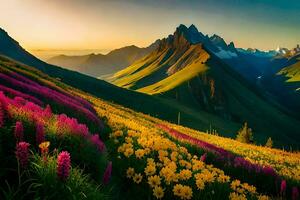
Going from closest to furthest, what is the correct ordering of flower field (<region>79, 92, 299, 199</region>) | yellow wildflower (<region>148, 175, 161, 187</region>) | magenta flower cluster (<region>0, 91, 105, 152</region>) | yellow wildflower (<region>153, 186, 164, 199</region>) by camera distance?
1. magenta flower cluster (<region>0, 91, 105, 152</region>)
2. yellow wildflower (<region>153, 186, 164, 199</region>)
3. yellow wildflower (<region>148, 175, 161, 187</region>)
4. flower field (<region>79, 92, 299, 199</region>)

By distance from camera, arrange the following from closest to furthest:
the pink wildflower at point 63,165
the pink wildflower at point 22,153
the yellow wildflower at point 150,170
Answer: the pink wildflower at point 63,165 < the pink wildflower at point 22,153 < the yellow wildflower at point 150,170

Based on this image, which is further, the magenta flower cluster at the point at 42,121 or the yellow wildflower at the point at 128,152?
the yellow wildflower at the point at 128,152

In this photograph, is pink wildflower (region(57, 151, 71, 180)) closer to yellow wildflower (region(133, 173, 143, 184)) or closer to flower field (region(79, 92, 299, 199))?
flower field (region(79, 92, 299, 199))

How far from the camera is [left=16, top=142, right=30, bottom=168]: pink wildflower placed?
5867 millimetres

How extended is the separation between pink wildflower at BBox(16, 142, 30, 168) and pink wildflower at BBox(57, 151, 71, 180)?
0.56 m

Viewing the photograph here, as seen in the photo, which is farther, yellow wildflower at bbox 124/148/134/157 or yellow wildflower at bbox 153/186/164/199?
yellow wildflower at bbox 124/148/134/157

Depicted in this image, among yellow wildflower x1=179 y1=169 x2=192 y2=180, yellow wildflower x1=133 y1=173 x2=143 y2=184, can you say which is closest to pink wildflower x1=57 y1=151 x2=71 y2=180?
yellow wildflower x1=133 y1=173 x2=143 y2=184

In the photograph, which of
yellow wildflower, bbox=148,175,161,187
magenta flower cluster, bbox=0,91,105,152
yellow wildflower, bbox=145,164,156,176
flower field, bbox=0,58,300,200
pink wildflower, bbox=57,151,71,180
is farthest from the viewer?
yellow wildflower, bbox=145,164,156,176

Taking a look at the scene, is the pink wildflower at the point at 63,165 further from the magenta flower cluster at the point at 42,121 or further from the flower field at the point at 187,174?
the flower field at the point at 187,174

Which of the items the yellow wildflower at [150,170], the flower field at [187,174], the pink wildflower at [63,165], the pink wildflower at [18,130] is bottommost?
the flower field at [187,174]

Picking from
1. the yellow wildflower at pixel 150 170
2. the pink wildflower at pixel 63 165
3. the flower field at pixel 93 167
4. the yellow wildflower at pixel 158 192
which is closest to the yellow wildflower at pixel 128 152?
the flower field at pixel 93 167

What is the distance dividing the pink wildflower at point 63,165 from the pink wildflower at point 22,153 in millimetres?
556

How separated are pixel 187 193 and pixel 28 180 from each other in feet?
13.7

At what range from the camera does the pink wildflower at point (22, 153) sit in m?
5.87
